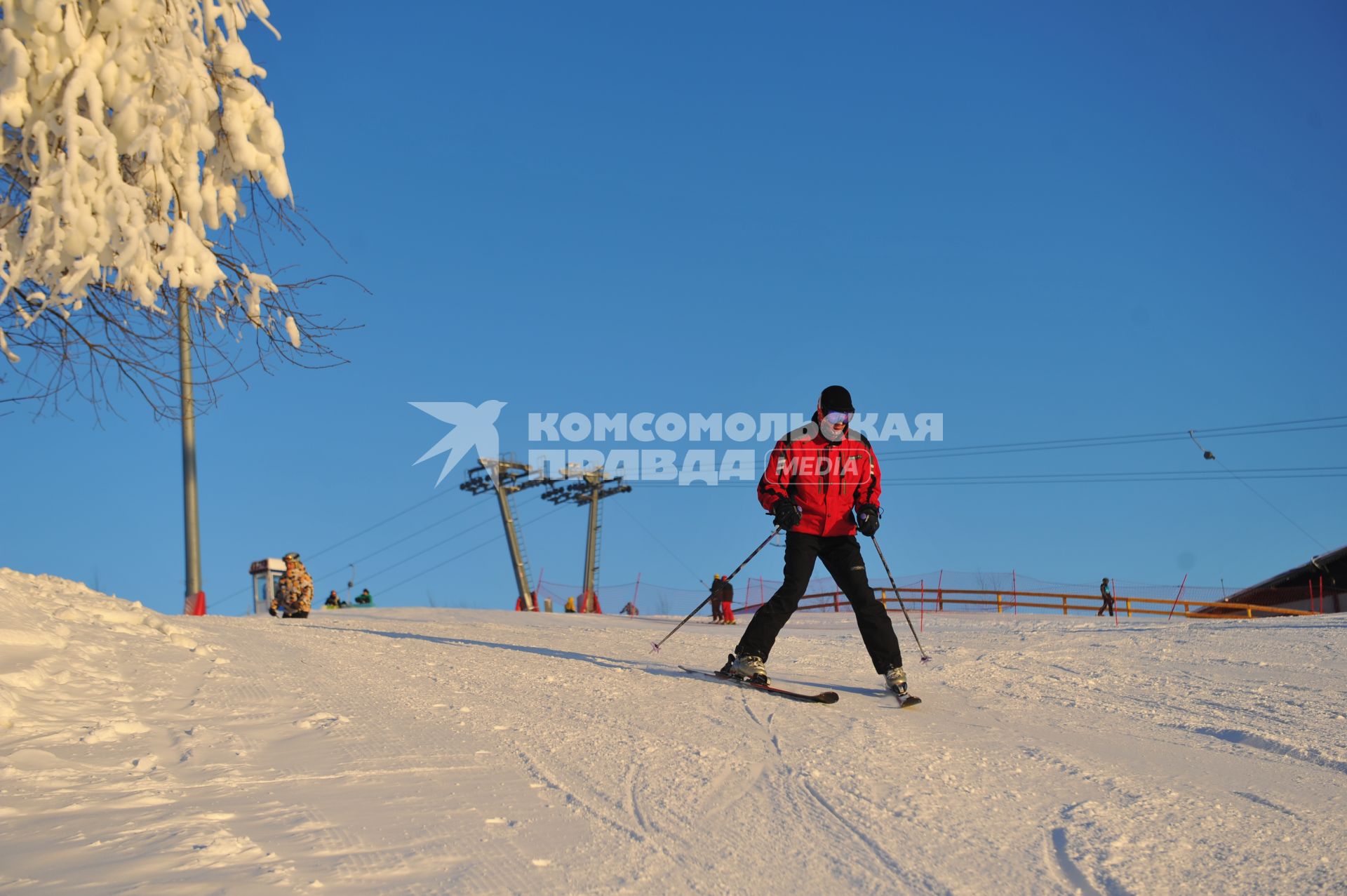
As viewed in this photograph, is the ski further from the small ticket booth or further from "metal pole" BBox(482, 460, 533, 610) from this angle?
"metal pole" BBox(482, 460, 533, 610)

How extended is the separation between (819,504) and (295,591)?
1422 centimetres

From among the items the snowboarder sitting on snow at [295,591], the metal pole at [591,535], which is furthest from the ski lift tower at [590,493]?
the snowboarder sitting on snow at [295,591]

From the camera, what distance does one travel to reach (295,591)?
17.9m

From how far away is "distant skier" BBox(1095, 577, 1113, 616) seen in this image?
2604 cm

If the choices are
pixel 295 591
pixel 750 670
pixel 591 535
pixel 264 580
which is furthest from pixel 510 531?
pixel 750 670

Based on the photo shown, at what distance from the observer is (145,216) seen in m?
5.15

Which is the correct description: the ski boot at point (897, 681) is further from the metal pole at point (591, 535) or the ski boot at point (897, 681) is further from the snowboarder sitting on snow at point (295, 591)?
the metal pole at point (591, 535)

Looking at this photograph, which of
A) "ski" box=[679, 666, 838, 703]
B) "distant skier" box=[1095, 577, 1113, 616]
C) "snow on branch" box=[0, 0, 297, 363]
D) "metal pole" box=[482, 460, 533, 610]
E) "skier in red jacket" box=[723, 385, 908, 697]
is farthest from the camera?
"metal pole" box=[482, 460, 533, 610]

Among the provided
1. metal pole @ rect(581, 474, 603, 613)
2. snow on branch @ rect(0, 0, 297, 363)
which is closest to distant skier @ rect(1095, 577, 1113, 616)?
metal pole @ rect(581, 474, 603, 613)

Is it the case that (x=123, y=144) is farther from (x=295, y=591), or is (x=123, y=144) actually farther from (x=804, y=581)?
(x=295, y=591)

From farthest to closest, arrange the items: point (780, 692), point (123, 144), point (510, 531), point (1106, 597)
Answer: point (510, 531), point (1106, 597), point (780, 692), point (123, 144)

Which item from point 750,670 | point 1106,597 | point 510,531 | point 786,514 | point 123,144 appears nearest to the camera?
point 123,144

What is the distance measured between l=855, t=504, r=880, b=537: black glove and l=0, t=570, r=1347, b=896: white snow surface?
1.03 metres

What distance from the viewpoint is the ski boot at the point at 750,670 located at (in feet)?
20.4
